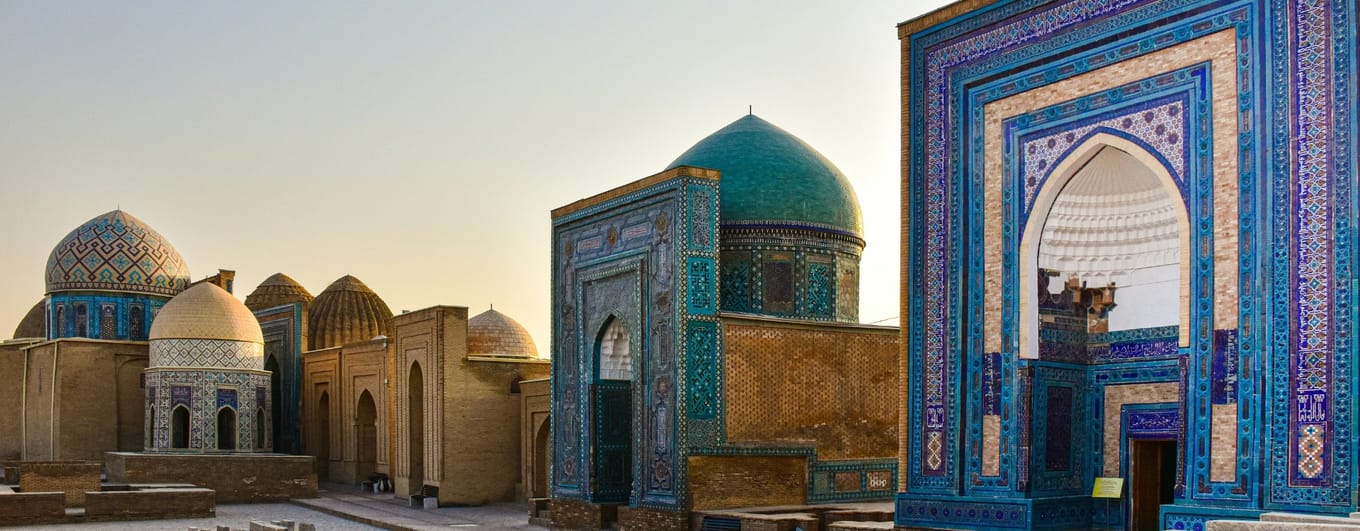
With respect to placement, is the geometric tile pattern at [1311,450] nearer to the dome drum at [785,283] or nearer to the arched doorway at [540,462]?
the dome drum at [785,283]

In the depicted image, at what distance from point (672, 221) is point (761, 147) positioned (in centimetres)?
326

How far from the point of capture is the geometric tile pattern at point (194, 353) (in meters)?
24.1

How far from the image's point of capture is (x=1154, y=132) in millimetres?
9914

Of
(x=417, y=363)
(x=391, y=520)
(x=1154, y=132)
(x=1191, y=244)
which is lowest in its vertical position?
(x=391, y=520)

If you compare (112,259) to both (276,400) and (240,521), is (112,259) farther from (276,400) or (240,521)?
(240,521)

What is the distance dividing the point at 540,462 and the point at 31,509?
650 cm

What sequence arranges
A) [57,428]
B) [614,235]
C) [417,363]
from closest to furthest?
[614,235] → [417,363] → [57,428]

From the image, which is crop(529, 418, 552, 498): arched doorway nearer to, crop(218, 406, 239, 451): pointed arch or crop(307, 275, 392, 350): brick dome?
crop(218, 406, 239, 451): pointed arch

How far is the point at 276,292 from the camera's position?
31.1 m

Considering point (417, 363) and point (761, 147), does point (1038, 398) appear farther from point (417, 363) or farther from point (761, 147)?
point (417, 363)

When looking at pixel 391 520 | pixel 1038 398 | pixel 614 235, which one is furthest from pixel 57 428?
pixel 1038 398

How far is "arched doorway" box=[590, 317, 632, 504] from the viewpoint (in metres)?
16.0

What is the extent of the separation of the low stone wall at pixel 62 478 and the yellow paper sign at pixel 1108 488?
13.9 meters

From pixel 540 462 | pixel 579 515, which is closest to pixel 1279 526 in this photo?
pixel 579 515
